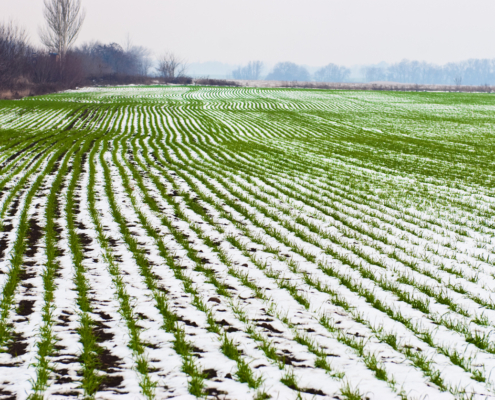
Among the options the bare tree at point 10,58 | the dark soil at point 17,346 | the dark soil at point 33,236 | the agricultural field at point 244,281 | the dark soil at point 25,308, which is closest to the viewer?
the agricultural field at point 244,281

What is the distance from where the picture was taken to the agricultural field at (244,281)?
3549 mm

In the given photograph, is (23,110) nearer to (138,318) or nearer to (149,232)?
(149,232)

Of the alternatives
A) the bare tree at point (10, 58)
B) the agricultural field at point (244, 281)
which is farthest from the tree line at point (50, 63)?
the agricultural field at point (244, 281)

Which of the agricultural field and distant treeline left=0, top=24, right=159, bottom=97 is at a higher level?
distant treeline left=0, top=24, right=159, bottom=97

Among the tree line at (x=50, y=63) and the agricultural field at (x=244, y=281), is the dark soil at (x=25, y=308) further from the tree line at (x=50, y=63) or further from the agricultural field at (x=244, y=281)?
the tree line at (x=50, y=63)

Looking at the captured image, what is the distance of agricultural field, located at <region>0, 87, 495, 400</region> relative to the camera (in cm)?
355

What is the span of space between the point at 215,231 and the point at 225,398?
420 cm

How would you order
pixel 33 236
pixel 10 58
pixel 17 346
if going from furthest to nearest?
1. pixel 10 58
2. pixel 33 236
3. pixel 17 346

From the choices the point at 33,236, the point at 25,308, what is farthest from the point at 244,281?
the point at 33,236

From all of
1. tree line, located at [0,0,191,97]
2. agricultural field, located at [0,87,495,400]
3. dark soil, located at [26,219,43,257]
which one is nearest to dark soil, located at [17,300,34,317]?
agricultural field, located at [0,87,495,400]

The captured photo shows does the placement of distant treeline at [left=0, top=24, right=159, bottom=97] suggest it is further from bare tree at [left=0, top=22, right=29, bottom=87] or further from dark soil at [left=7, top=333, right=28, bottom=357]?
dark soil at [left=7, top=333, right=28, bottom=357]

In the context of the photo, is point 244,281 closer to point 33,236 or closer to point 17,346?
point 17,346

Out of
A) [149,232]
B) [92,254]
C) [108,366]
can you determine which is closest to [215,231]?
[149,232]

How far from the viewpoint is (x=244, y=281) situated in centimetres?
539
